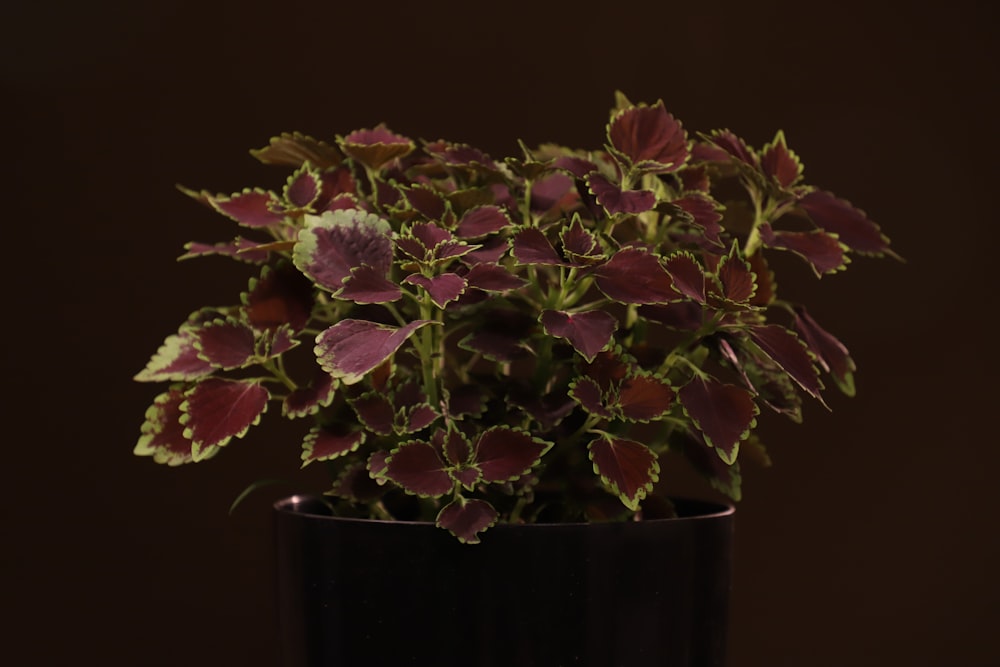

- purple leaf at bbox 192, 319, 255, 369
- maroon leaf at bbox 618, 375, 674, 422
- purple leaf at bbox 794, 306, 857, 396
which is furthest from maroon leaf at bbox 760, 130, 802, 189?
purple leaf at bbox 192, 319, 255, 369

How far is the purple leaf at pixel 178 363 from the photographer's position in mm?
907

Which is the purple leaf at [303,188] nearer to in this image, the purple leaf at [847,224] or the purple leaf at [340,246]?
the purple leaf at [340,246]

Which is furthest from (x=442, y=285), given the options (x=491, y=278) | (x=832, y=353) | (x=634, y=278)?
(x=832, y=353)

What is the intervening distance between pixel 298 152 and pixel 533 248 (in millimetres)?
266

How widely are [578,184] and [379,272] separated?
195 millimetres

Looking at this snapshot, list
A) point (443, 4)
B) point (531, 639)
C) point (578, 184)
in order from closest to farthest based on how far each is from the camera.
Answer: point (531, 639)
point (578, 184)
point (443, 4)

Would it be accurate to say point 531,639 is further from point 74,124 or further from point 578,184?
point 74,124

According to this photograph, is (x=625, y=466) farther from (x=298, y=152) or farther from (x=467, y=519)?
(x=298, y=152)

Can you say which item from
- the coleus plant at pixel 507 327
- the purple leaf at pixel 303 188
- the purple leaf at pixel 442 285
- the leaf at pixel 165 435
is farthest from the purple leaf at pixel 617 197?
the leaf at pixel 165 435

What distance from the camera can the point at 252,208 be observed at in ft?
3.15

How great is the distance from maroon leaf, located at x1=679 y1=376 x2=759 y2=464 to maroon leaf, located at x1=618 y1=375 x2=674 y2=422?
0.04 feet

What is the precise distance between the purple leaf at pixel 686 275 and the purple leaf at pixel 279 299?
284mm

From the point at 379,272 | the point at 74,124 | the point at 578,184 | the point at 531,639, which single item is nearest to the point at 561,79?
the point at 74,124

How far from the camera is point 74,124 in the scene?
5.08 feet
